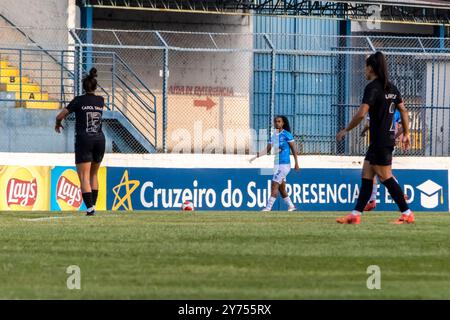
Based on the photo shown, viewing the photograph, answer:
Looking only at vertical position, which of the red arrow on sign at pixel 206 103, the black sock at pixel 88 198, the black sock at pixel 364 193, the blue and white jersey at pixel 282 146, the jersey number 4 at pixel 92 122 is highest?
the red arrow on sign at pixel 206 103

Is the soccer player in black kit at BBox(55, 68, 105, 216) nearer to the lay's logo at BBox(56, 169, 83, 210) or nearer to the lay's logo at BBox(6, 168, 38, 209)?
the lay's logo at BBox(6, 168, 38, 209)

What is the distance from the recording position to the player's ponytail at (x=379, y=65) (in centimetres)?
1408

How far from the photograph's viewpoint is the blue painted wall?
28578 mm

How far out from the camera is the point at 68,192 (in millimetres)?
24047

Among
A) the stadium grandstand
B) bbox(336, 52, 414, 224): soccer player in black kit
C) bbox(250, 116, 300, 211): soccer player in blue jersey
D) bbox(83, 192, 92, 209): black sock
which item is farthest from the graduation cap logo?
bbox(336, 52, 414, 224): soccer player in black kit

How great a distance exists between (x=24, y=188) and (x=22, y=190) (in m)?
0.07

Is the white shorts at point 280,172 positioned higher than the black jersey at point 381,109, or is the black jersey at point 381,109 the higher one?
the black jersey at point 381,109

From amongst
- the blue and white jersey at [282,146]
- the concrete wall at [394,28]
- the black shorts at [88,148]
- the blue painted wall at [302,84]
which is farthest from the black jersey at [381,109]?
the concrete wall at [394,28]

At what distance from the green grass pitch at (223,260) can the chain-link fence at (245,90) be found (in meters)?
12.8

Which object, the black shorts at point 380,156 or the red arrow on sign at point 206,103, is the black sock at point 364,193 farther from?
the red arrow on sign at point 206,103

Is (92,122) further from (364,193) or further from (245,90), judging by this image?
(245,90)

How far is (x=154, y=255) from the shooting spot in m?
10.2

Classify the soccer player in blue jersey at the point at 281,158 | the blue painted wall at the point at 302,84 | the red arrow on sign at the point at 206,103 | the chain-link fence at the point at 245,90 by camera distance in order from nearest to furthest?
1. the soccer player in blue jersey at the point at 281,158
2. the chain-link fence at the point at 245,90
3. the blue painted wall at the point at 302,84
4. the red arrow on sign at the point at 206,103
